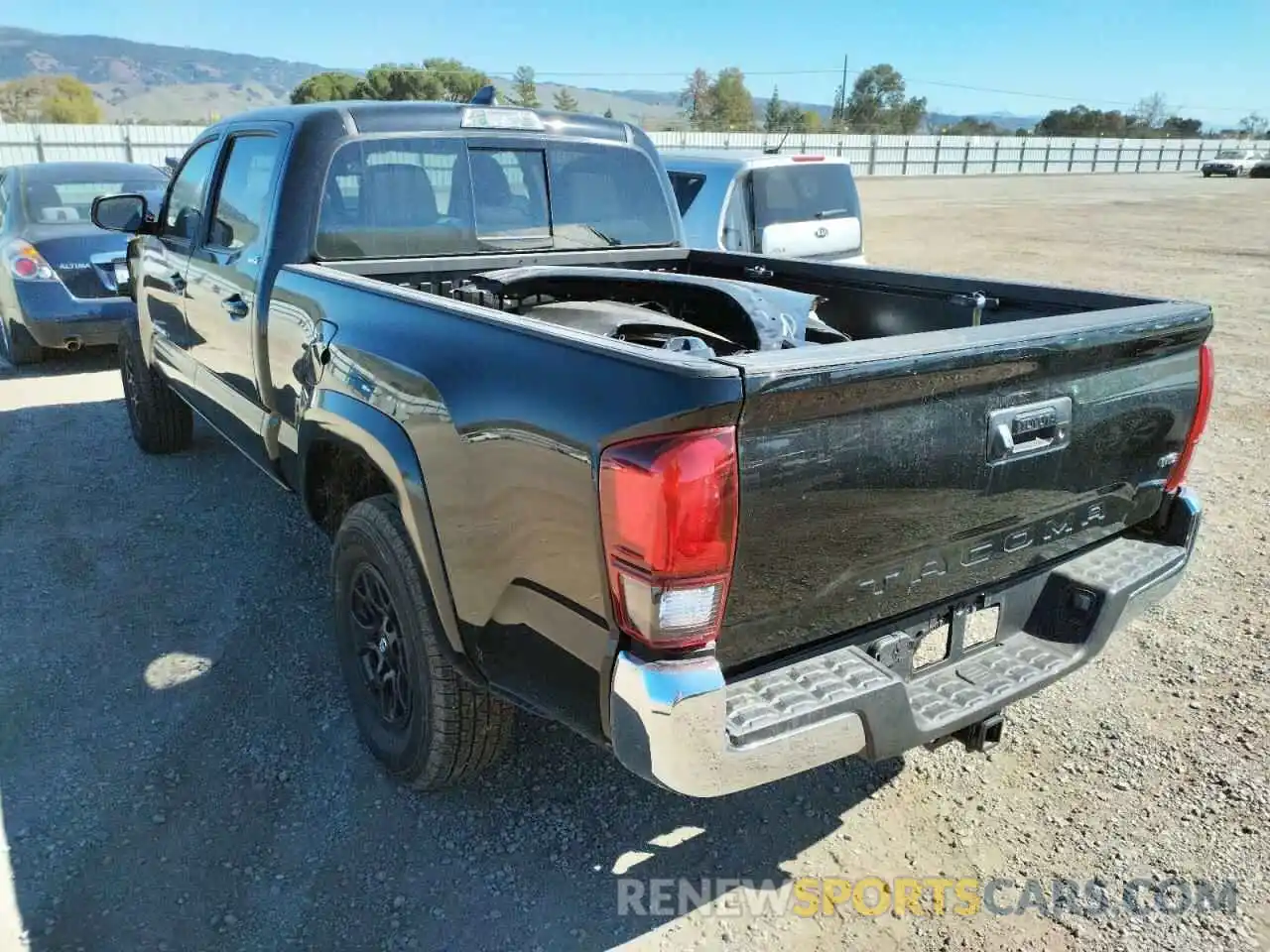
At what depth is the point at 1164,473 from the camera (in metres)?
2.83

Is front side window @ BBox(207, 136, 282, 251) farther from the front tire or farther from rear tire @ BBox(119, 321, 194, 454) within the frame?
rear tire @ BBox(119, 321, 194, 454)

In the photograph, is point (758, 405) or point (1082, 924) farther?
point (1082, 924)

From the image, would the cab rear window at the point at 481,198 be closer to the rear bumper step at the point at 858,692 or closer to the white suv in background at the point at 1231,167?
the rear bumper step at the point at 858,692

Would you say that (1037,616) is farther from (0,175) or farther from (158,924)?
(0,175)

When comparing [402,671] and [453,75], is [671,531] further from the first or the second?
[453,75]

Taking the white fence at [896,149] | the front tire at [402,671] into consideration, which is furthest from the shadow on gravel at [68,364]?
the white fence at [896,149]

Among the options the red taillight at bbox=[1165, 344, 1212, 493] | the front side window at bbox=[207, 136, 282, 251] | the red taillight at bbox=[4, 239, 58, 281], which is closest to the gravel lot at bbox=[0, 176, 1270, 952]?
the red taillight at bbox=[1165, 344, 1212, 493]

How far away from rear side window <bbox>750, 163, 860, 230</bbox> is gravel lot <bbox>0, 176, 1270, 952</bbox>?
472 cm

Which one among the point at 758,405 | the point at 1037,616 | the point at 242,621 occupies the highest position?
the point at 758,405

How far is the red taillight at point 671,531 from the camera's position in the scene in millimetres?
1854

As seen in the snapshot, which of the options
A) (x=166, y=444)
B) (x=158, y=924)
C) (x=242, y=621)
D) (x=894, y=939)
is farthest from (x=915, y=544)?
(x=166, y=444)

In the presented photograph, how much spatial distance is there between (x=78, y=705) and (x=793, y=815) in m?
2.48

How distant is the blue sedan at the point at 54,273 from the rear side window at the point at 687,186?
4066mm

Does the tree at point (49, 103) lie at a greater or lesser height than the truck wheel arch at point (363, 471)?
greater
